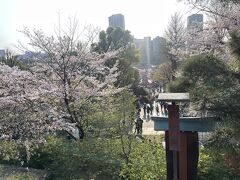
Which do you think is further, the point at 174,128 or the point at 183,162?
the point at 183,162

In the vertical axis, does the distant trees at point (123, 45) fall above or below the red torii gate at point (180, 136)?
above

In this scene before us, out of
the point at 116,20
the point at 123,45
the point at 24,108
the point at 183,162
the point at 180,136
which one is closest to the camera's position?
the point at 180,136

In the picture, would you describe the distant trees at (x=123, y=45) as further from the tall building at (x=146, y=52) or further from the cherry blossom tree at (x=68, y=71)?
the tall building at (x=146, y=52)

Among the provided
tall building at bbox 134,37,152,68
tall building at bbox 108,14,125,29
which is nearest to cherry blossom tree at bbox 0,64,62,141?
tall building at bbox 134,37,152,68

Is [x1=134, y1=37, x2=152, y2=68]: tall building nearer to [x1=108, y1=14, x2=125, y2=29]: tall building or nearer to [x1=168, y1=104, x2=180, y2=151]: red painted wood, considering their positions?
[x1=108, y1=14, x2=125, y2=29]: tall building

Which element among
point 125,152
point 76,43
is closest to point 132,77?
point 76,43

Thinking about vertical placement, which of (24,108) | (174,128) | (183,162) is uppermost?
(24,108)

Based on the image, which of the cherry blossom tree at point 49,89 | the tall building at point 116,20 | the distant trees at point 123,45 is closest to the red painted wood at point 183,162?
the cherry blossom tree at point 49,89

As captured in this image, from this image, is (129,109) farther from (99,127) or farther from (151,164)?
(99,127)

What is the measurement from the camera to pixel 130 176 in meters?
8.95

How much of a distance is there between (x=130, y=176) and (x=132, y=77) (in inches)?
927

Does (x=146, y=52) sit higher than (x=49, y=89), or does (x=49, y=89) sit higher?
(x=146, y=52)

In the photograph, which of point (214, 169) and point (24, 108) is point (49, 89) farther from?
point (214, 169)

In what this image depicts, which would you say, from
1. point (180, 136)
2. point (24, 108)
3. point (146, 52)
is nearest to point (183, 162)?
point (180, 136)
